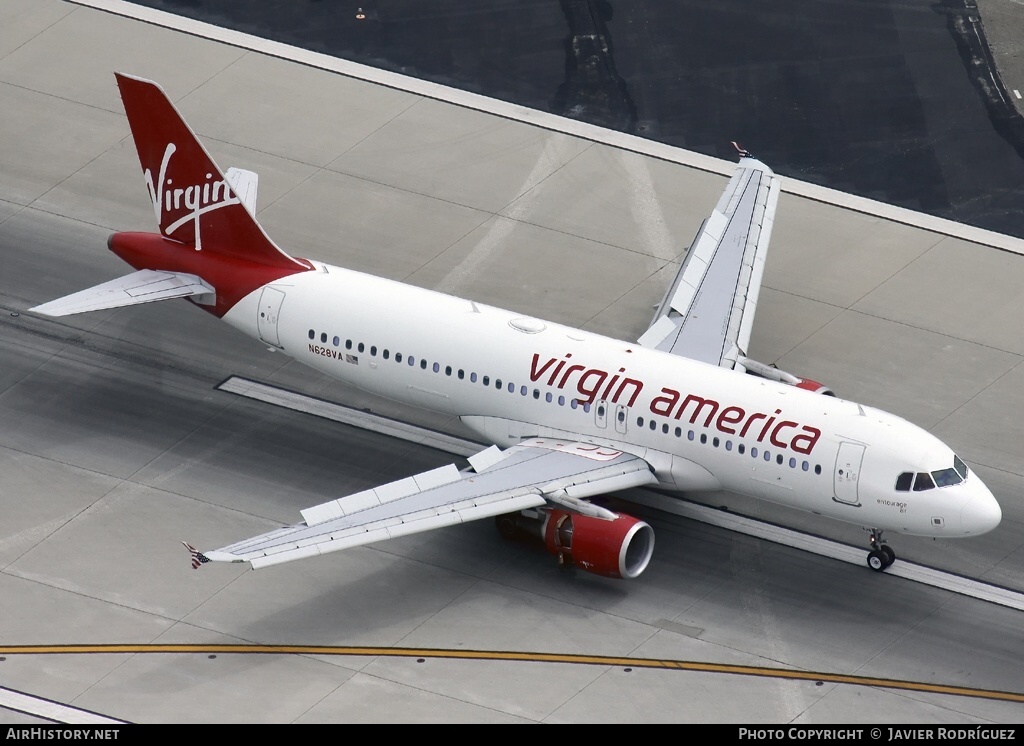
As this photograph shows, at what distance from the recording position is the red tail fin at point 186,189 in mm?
56031

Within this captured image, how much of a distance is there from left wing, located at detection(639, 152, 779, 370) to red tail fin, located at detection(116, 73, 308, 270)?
11.1m

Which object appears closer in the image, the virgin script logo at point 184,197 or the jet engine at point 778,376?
the jet engine at point 778,376

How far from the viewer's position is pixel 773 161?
70625 millimetres

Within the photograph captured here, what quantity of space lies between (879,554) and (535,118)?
26.3 m

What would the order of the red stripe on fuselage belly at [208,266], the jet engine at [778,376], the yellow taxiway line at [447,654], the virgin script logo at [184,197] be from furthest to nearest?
the red stripe on fuselage belly at [208,266] → the virgin script logo at [184,197] → the jet engine at [778,376] → the yellow taxiway line at [447,654]

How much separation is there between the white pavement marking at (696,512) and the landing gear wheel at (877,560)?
417 millimetres

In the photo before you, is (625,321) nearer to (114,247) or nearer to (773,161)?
(773,161)

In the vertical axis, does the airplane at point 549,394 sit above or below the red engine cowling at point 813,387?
above

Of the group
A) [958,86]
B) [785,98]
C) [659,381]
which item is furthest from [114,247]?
[958,86]

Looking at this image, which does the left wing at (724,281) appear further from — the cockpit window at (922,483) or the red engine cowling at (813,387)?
the cockpit window at (922,483)

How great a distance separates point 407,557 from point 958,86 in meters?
32.5

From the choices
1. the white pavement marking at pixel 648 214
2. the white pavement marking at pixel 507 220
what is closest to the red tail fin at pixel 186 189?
the white pavement marking at pixel 507 220

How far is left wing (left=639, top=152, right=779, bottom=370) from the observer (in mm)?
57250

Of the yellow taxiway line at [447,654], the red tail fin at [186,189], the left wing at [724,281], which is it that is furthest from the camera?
the left wing at [724,281]
